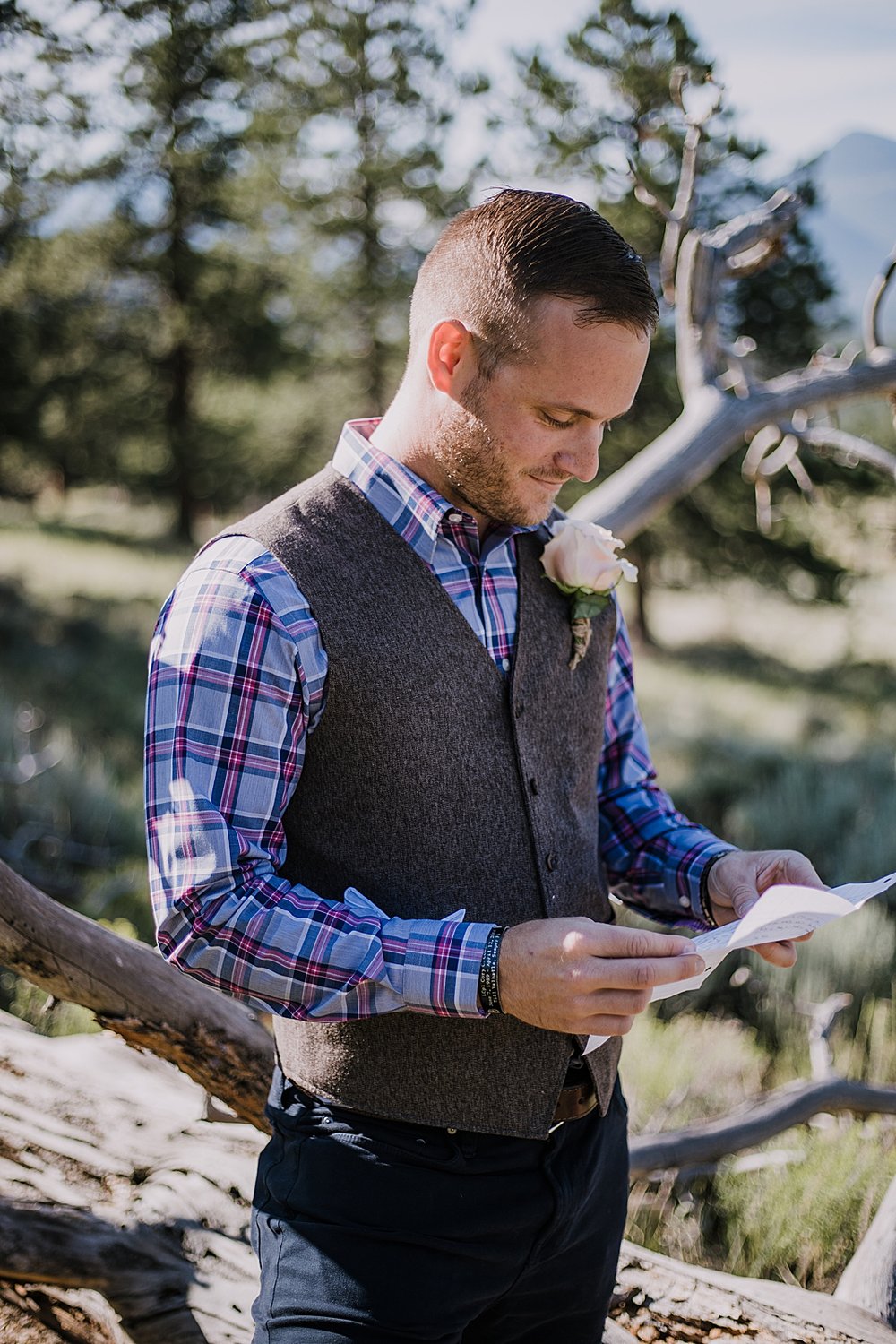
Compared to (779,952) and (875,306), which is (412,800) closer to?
(779,952)

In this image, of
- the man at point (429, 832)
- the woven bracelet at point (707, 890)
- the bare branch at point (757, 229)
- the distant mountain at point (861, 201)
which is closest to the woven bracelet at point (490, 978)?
the man at point (429, 832)

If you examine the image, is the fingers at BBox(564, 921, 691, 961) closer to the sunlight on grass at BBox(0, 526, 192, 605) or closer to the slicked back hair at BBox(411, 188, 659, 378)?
the slicked back hair at BBox(411, 188, 659, 378)

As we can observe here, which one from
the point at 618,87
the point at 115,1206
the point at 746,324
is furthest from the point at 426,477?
the point at 746,324

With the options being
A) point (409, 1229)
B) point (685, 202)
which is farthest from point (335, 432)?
point (409, 1229)

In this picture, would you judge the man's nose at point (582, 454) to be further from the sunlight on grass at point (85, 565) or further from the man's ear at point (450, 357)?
the sunlight on grass at point (85, 565)

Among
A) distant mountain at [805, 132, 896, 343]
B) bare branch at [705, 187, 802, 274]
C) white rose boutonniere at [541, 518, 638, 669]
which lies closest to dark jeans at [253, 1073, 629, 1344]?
white rose boutonniere at [541, 518, 638, 669]

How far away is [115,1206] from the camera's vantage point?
2.15 meters

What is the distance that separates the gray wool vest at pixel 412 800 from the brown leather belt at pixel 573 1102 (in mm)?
32

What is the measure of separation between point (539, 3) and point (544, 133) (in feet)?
25.3

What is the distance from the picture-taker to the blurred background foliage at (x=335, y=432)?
4.61 m

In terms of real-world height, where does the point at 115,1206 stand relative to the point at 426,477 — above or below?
below

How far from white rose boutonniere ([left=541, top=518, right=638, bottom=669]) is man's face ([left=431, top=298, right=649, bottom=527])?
0.13 metres

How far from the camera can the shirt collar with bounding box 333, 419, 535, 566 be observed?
5.40ft

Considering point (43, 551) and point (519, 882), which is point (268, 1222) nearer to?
point (519, 882)
